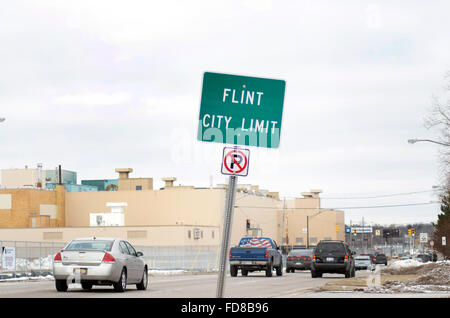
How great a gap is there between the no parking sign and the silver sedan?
14.5 meters

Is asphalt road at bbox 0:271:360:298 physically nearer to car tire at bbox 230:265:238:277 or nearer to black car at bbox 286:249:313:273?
car tire at bbox 230:265:238:277

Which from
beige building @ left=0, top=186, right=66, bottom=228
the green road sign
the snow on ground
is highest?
beige building @ left=0, top=186, right=66, bottom=228

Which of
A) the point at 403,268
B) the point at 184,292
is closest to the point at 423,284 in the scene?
the point at 184,292

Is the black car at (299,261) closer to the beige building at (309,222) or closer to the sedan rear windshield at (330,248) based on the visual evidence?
the sedan rear windshield at (330,248)

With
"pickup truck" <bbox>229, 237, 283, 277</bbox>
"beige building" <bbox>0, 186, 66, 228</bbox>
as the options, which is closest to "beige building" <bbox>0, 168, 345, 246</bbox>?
"beige building" <bbox>0, 186, 66, 228</bbox>

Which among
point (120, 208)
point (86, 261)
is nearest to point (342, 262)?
point (86, 261)

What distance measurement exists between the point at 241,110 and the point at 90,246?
15.5 metres

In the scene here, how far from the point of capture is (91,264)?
22594 mm

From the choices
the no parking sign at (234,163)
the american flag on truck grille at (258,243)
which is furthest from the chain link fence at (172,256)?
the no parking sign at (234,163)

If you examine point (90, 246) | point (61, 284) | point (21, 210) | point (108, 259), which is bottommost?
point (61, 284)

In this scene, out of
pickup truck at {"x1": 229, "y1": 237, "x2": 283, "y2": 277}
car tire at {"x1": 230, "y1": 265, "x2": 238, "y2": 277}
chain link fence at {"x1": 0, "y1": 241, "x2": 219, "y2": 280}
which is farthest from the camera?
chain link fence at {"x1": 0, "y1": 241, "x2": 219, "y2": 280}

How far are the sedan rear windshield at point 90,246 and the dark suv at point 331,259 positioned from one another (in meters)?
18.1

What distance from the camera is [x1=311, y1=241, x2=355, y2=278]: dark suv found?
39188mm

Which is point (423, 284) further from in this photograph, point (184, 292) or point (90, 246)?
point (90, 246)
